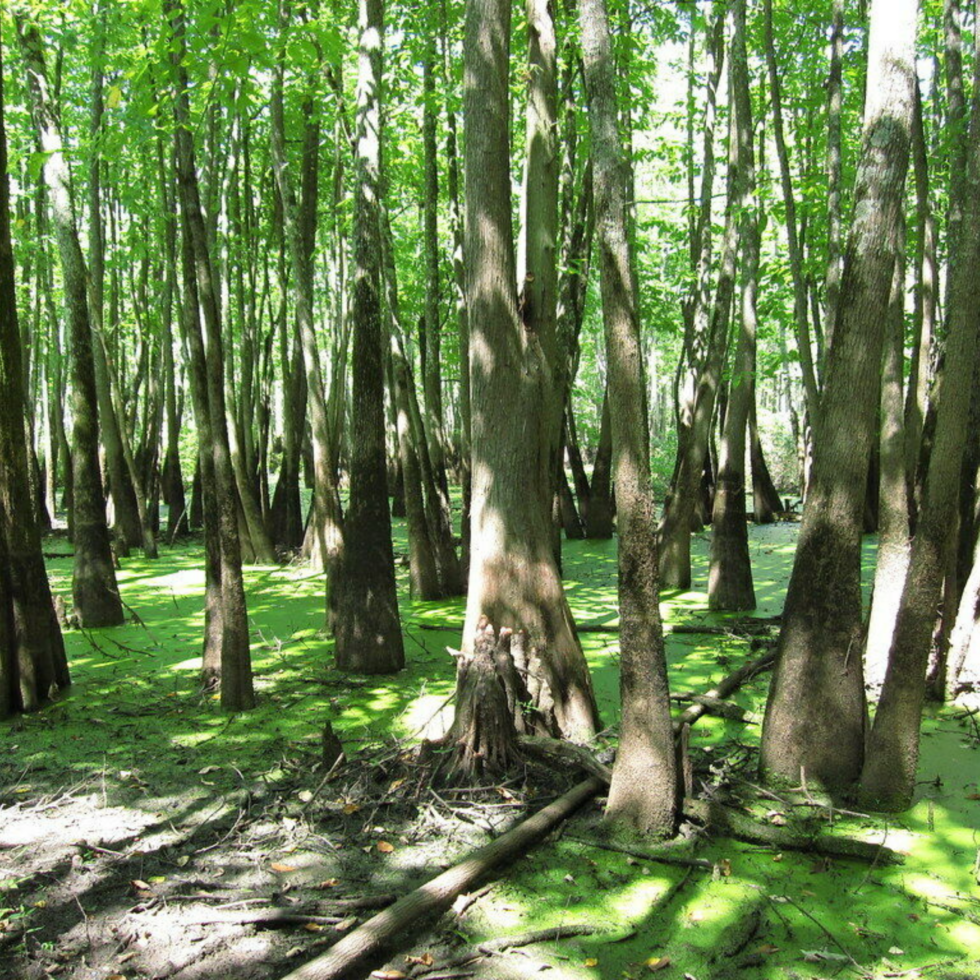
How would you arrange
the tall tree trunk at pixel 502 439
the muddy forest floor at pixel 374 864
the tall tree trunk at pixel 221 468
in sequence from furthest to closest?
the tall tree trunk at pixel 221 468
the tall tree trunk at pixel 502 439
the muddy forest floor at pixel 374 864

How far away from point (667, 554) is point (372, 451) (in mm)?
4159

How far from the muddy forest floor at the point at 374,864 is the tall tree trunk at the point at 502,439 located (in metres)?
0.61

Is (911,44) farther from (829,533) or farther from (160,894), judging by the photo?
(160,894)

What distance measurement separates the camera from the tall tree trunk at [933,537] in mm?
3871

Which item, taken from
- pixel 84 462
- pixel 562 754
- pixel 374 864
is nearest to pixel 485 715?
pixel 562 754

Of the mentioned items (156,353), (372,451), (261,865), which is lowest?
(261,865)

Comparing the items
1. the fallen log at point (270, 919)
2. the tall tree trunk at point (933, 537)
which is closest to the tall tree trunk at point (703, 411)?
the tall tree trunk at point (933, 537)

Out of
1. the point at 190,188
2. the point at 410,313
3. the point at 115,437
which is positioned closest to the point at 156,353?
the point at 410,313

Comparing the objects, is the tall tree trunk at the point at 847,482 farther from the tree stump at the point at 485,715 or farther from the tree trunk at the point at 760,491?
the tree trunk at the point at 760,491

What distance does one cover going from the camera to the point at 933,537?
3904mm

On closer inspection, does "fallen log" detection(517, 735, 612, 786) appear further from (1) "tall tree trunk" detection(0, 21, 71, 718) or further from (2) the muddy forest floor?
(1) "tall tree trunk" detection(0, 21, 71, 718)

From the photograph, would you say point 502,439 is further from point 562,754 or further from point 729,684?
point 729,684

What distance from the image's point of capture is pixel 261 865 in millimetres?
3660

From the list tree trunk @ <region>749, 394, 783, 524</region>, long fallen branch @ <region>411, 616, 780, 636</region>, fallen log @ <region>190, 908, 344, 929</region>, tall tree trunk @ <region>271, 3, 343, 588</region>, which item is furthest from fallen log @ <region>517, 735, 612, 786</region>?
tree trunk @ <region>749, 394, 783, 524</region>
